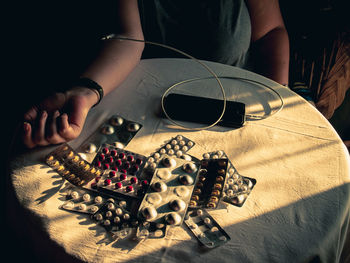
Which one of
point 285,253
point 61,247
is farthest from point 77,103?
point 285,253

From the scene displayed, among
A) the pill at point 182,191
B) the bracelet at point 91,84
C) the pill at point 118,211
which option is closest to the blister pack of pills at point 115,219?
the pill at point 118,211

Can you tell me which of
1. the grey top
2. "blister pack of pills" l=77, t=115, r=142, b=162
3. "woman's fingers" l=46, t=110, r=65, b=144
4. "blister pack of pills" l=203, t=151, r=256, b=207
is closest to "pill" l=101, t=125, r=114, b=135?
"blister pack of pills" l=77, t=115, r=142, b=162

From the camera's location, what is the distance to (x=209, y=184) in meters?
0.56

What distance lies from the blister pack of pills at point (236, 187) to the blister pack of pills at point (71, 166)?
0.95 feet

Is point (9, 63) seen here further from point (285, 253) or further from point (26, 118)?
point (285, 253)

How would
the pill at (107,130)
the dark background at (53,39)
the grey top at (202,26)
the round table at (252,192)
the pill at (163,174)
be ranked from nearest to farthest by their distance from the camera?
the round table at (252,192) < the pill at (163,174) < the pill at (107,130) < the grey top at (202,26) < the dark background at (53,39)

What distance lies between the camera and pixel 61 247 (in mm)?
460

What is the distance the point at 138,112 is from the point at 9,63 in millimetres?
1242

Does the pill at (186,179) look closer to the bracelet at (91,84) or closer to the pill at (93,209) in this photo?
the pill at (93,209)

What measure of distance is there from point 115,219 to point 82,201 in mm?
89

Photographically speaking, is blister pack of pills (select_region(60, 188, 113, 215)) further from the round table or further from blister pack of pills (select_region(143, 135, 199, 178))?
blister pack of pills (select_region(143, 135, 199, 178))

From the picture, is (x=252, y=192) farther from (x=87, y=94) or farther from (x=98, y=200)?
(x=87, y=94)

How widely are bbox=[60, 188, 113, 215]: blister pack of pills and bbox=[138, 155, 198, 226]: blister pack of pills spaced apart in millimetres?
93

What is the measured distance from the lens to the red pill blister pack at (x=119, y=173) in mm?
547
